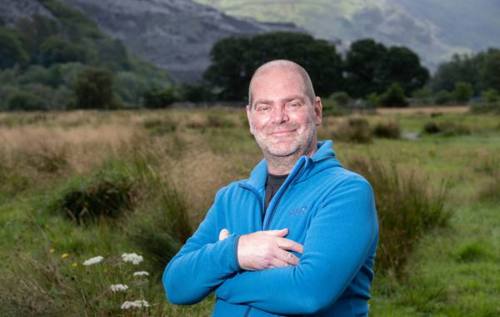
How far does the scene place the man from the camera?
1.92 metres

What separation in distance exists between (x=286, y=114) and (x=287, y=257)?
48 cm

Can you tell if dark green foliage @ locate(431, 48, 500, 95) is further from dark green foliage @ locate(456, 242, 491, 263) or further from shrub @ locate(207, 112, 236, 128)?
dark green foliage @ locate(456, 242, 491, 263)

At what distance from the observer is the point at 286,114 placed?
2.19 metres

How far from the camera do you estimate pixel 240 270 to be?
81.0 inches

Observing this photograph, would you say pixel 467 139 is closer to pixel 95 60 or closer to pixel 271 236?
pixel 271 236

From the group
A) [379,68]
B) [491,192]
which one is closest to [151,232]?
[491,192]

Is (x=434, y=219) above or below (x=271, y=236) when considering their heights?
below

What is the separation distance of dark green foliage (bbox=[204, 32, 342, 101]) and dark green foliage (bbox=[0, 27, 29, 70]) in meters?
50.0

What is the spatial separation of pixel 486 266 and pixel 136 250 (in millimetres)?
2885

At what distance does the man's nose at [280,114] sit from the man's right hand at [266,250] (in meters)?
0.38

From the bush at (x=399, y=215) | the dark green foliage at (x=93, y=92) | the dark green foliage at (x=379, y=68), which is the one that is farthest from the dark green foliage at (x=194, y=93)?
the bush at (x=399, y=215)

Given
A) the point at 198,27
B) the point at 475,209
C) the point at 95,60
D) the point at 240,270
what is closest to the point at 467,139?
the point at 475,209

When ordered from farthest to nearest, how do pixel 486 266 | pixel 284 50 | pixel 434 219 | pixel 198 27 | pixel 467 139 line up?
pixel 198 27 → pixel 284 50 → pixel 467 139 → pixel 434 219 → pixel 486 266

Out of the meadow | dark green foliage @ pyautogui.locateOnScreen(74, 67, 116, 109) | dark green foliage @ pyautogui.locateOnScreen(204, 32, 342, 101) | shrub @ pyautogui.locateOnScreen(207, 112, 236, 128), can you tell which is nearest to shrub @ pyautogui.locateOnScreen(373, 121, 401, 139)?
shrub @ pyautogui.locateOnScreen(207, 112, 236, 128)
